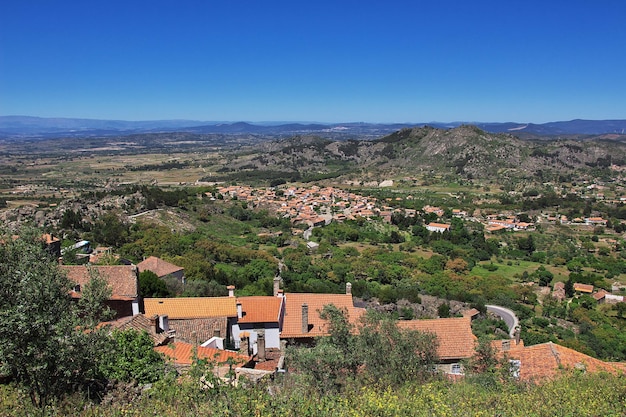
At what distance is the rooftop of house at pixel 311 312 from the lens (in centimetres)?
2005

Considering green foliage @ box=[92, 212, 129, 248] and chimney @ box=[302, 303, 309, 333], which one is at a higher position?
chimney @ box=[302, 303, 309, 333]

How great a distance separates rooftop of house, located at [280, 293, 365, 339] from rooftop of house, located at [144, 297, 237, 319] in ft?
8.35

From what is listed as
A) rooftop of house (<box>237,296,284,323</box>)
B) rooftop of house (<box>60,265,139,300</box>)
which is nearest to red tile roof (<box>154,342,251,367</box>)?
rooftop of house (<box>237,296,284,323</box>)

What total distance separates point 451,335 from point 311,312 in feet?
21.7

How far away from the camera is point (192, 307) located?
20578mm

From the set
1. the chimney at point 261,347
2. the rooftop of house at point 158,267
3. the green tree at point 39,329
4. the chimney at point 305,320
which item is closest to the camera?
the green tree at point 39,329

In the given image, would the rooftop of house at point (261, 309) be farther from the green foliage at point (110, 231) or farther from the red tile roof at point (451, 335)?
the green foliage at point (110, 231)

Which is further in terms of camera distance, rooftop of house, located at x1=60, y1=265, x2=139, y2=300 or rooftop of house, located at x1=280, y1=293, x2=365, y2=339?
rooftop of house, located at x1=280, y1=293, x2=365, y2=339

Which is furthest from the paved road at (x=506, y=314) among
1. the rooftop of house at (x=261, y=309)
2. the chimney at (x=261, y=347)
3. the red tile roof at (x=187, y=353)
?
the red tile roof at (x=187, y=353)

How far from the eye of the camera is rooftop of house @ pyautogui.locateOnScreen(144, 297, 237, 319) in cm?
2005

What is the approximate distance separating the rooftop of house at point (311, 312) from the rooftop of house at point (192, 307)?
254 cm

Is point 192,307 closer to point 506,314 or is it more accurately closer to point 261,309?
point 261,309

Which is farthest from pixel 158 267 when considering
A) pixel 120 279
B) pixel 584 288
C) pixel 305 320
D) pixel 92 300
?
pixel 584 288

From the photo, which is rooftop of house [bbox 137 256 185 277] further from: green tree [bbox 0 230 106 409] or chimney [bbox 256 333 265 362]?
green tree [bbox 0 230 106 409]
